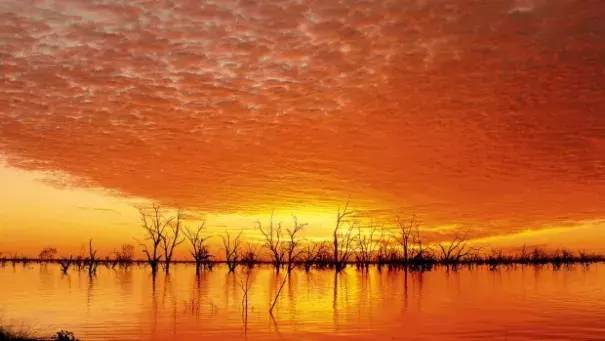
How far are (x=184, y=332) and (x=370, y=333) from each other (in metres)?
6.53

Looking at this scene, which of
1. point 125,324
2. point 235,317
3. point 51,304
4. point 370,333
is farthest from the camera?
point 51,304

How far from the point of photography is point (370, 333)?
22391 mm

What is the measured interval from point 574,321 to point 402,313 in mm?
7225

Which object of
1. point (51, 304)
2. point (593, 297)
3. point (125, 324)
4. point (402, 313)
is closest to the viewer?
point (125, 324)

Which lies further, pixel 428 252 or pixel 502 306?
pixel 428 252

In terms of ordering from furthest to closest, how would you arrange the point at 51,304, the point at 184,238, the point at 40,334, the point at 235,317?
the point at 184,238 → the point at 51,304 → the point at 235,317 → the point at 40,334

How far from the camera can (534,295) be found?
1580 inches

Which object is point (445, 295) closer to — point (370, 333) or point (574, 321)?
point (574, 321)

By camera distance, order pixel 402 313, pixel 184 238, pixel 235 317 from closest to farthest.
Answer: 1. pixel 235 317
2. pixel 402 313
3. pixel 184 238

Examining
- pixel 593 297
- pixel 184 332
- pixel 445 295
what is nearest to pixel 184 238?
pixel 445 295

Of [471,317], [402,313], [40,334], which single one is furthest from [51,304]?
[471,317]

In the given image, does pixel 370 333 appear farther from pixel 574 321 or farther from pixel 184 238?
pixel 184 238

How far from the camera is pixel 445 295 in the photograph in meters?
40.0

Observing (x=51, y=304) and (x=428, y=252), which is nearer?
(x=51, y=304)
